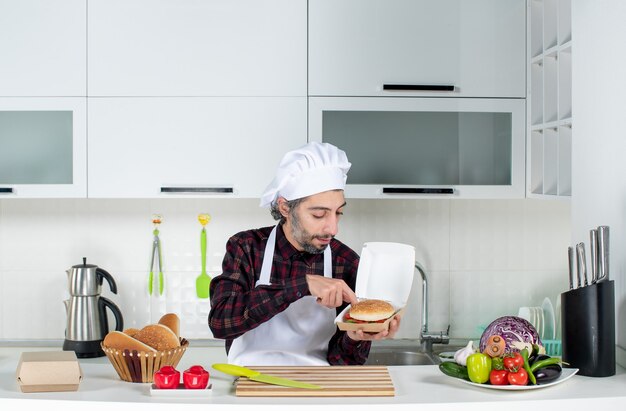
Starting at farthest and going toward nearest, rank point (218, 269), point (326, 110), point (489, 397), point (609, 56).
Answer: point (218, 269), point (326, 110), point (609, 56), point (489, 397)

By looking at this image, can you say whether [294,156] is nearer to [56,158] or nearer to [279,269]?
[279,269]

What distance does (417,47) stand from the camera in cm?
288

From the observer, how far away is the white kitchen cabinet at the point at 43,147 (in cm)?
286

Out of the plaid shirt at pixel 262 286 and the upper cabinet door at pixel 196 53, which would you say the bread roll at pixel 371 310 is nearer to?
the plaid shirt at pixel 262 286

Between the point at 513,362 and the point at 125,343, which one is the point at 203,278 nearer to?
the point at 125,343

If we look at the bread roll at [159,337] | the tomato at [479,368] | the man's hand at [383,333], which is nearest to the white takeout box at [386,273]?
the man's hand at [383,333]

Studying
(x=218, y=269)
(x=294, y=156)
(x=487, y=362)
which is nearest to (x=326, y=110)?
(x=294, y=156)

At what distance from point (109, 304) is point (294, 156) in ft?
3.56

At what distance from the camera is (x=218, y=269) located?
10.7 feet

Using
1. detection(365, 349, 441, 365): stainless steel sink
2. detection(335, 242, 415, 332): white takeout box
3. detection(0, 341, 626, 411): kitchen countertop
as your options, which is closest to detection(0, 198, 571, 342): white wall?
detection(365, 349, 441, 365): stainless steel sink

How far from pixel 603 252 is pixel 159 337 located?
3.35 feet

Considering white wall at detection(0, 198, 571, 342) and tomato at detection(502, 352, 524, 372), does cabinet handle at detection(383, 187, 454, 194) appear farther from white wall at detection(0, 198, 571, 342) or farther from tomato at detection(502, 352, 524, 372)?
tomato at detection(502, 352, 524, 372)

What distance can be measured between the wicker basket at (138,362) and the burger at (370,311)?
42 centimetres

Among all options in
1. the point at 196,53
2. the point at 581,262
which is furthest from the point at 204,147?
the point at 581,262
